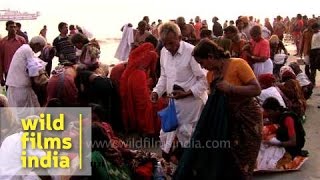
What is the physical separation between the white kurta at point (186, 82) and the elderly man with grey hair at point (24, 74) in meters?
1.92

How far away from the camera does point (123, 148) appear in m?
5.18

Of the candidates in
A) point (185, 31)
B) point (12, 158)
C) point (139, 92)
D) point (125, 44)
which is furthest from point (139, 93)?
point (125, 44)

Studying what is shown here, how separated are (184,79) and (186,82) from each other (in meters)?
0.04

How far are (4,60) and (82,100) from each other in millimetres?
3985

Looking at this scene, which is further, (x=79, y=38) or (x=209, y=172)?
(x=79, y=38)

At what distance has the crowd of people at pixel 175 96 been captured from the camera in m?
4.46

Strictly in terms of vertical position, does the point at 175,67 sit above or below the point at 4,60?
above

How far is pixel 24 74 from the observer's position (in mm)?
6742

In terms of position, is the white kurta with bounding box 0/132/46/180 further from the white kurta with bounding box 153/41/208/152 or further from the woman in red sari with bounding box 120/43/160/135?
the woman in red sari with bounding box 120/43/160/135

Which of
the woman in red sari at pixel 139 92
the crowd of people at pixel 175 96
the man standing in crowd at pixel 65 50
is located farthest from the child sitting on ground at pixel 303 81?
the man standing in crowd at pixel 65 50

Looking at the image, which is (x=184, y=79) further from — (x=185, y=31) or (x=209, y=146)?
(x=185, y=31)

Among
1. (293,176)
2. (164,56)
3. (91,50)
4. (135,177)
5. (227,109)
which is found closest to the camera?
(227,109)

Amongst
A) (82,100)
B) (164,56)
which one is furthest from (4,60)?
(164,56)

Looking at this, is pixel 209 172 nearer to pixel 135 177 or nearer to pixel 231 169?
pixel 231 169
